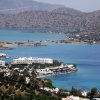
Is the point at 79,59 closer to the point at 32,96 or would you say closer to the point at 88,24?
the point at 32,96

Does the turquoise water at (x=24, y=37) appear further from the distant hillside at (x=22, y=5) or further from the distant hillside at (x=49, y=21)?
the distant hillside at (x=22, y=5)

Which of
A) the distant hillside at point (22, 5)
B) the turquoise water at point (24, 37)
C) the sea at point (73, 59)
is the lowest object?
the turquoise water at point (24, 37)

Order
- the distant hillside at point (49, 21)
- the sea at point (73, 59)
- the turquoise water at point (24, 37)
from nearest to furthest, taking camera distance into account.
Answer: the sea at point (73, 59) → the turquoise water at point (24, 37) → the distant hillside at point (49, 21)

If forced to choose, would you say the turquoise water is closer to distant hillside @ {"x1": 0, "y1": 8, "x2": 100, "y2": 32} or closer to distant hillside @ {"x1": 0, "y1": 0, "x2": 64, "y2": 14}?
distant hillside @ {"x1": 0, "y1": 8, "x2": 100, "y2": 32}

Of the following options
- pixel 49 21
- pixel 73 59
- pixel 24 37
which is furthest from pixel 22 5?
pixel 73 59

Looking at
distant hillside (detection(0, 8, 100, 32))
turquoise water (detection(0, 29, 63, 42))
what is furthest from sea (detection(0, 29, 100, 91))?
distant hillside (detection(0, 8, 100, 32))

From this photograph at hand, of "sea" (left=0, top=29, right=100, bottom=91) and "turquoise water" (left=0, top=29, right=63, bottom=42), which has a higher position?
"sea" (left=0, top=29, right=100, bottom=91)

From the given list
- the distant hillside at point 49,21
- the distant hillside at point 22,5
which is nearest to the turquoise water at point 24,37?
the distant hillside at point 49,21

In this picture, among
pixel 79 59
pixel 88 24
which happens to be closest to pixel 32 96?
pixel 79 59

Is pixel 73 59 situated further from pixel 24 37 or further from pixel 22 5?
pixel 22 5

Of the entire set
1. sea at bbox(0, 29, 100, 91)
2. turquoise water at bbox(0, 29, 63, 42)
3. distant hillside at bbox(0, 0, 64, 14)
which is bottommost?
turquoise water at bbox(0, 29, 63, 42)

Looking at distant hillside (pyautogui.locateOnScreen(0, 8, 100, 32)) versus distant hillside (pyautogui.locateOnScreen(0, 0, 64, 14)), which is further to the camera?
distant hillside (pyautogui.locateOnScreen(0, 0, 64, 14))

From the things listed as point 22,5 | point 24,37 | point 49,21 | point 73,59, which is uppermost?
point 22,5
